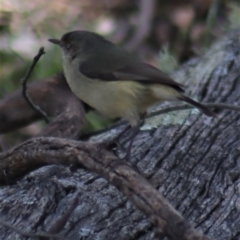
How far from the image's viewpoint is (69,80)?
327 centimetres

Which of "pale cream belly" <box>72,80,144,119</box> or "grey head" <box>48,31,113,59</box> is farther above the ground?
"grey head" <box>48,31,113,59</box>

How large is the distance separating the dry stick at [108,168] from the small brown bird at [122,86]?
→ 0.44m

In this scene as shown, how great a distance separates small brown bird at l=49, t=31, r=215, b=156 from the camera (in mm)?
3061

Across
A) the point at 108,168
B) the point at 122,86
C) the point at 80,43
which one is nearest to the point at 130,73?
the point at 122,86

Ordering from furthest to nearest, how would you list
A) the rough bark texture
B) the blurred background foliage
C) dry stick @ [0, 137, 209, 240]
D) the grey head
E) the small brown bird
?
the blurred background foliage, the grey head, the small brown bird, the rough bark texture, dry stick @ [0, 137, 209, 240]

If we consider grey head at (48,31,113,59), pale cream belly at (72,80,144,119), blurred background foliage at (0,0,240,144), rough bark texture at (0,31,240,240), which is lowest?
rough bark texture at (0,31,240,240)

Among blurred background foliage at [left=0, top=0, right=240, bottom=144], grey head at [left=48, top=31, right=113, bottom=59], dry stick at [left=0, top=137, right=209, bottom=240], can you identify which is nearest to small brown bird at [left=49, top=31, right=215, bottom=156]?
grey head at [left=48, top=31, right=113, bottom=59]

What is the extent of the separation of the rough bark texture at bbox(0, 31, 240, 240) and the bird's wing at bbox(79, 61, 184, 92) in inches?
12.5

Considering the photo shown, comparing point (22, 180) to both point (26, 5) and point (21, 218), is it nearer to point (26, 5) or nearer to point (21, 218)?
point (21, 218)

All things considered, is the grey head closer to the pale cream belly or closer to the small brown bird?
the small brown bird

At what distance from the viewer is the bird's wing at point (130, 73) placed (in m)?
3.06

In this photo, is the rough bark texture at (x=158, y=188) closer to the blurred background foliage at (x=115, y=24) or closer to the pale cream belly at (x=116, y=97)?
the pale cream belly at (x=116, y=97)

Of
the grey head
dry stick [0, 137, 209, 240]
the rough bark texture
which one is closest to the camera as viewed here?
dry stick [0, 137, 209, 240]

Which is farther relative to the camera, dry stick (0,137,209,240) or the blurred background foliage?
the blurred background foliage
